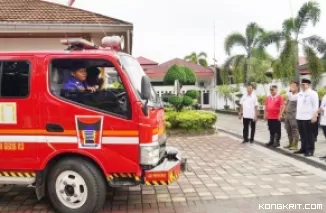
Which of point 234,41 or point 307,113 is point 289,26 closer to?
point 234,41

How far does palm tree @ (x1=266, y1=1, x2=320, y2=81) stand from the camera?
1998 centimetres

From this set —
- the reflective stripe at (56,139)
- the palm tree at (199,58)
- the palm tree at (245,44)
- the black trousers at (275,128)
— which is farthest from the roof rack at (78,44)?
Result: the palm tree at (199,58)

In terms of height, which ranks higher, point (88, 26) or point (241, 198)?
point (88, 26)

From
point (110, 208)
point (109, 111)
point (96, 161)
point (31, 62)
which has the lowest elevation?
point (110, 208)

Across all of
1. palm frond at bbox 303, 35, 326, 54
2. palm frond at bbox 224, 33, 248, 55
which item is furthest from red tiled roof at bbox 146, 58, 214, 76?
palm frond at bbox 303, 35, 326, 54

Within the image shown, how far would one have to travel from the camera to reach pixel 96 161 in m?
4.41

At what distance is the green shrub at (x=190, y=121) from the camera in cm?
1206

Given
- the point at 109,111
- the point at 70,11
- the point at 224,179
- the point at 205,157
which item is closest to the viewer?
the point at 109,111

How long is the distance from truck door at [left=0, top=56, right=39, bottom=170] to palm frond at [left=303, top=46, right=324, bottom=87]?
58.9ft

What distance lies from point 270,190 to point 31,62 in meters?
3.88

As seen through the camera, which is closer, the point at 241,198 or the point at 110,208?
the point at 110,208

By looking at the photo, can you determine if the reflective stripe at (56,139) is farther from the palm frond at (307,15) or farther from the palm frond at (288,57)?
the palm frond at (307,15)

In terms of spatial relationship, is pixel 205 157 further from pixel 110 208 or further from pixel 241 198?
pixel 110 208

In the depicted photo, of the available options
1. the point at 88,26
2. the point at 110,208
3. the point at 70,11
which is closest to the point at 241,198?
the point at 110,208
